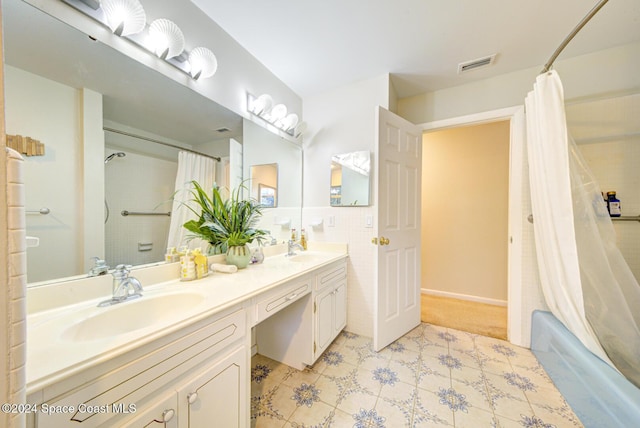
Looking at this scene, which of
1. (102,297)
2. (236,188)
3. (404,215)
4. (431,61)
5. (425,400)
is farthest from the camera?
(404,215)

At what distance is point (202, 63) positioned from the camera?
→ 51.6 inches

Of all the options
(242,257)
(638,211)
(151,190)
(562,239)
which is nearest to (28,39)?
(151,190)

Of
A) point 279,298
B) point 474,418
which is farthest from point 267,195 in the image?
point 474,418

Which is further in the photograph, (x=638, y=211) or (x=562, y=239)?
(x=638, y=211)

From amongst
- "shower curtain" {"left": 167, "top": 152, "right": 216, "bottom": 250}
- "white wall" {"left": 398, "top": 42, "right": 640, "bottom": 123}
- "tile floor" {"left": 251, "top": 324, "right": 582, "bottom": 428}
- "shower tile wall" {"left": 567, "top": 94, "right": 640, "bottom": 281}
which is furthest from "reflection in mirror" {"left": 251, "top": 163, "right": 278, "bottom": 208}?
"shower tile wall" {"left": 567, "top": 94, "right": 640, "bottom": 281}

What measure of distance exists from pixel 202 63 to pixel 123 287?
4.12 feet

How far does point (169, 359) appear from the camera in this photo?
713 mm

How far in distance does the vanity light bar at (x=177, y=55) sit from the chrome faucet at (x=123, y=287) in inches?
41.8

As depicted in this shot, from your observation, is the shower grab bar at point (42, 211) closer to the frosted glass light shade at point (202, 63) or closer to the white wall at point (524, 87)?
the frosted glass light shade at point (202, 63)

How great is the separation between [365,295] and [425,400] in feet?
2.70

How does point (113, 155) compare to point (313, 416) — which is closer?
point (113, 155)

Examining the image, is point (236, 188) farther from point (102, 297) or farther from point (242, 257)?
point (102, 297)

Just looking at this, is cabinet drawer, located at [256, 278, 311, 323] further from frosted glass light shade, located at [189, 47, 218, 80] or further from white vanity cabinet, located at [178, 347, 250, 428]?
frosted glass light shade, located at [189, 47, 218, 80]

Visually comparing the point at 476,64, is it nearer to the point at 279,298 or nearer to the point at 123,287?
the point at 279,298
